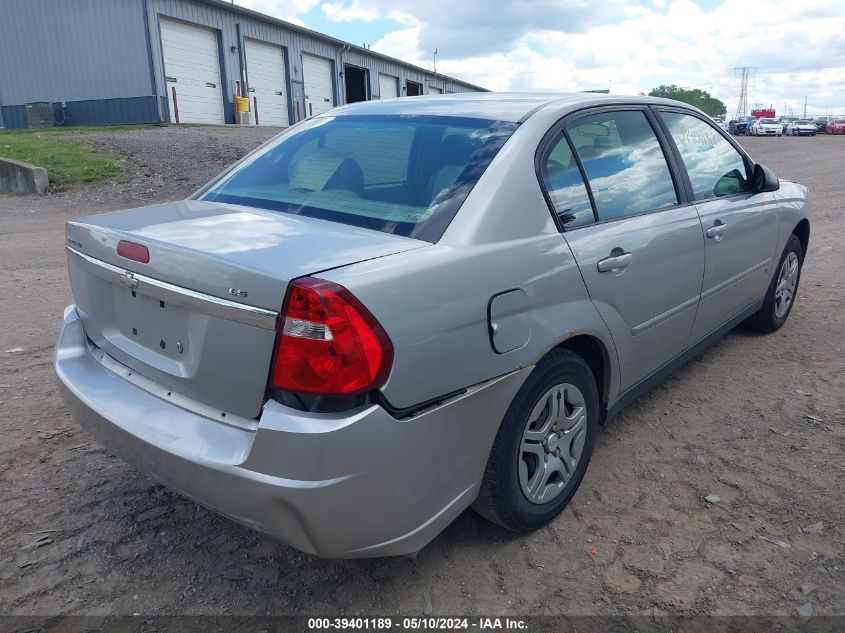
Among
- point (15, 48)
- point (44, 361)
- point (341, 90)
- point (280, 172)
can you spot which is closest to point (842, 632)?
point (280, 172)

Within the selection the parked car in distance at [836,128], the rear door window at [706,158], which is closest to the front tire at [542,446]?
the rear door window at [706,158]

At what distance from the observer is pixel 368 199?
262 cm

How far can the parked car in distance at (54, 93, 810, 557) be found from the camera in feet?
6.31

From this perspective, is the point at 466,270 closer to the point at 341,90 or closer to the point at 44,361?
the point at 44,361

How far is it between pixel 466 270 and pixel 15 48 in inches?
1072

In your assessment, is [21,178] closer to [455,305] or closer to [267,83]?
[455,305]

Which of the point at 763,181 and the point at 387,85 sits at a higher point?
the point at 387,85

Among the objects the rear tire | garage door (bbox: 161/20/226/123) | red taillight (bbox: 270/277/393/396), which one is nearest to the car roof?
Answer: red taillight (bbox: 270/277/393/396)

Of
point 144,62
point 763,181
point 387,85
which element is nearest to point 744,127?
point 387,85

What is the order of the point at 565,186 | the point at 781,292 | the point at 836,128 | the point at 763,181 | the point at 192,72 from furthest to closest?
the point at 836,128, the point at 192,72, the point at 781,292, the point at 763,181, the point at 565,186

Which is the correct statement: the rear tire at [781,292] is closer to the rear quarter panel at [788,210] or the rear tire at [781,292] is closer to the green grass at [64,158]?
the rear quarter panel at [788,210]

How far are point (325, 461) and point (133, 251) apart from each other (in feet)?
3.34

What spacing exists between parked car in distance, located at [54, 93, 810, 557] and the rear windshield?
0.5 inches

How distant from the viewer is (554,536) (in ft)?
8.88
